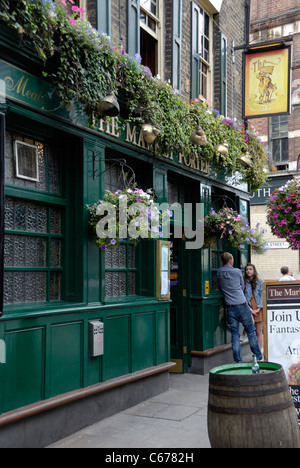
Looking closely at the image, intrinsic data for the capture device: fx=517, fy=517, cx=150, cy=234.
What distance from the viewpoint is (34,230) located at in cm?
→ 577

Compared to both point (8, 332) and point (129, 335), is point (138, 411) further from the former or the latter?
point (8, 332)

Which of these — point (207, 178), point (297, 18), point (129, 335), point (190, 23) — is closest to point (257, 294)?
point (207, 178)

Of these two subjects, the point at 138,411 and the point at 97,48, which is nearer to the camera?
the point at 97,48

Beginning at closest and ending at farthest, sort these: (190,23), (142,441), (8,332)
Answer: (8,332), (142,441), (190,23)

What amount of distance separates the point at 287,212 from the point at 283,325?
3.76 meters

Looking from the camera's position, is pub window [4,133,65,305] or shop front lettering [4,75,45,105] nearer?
shop front lettering [4,75,45,105]

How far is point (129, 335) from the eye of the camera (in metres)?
6.75

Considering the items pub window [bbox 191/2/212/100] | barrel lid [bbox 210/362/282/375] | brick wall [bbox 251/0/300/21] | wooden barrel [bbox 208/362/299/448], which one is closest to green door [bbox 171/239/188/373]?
pub window [bbox 191/2/212/100]

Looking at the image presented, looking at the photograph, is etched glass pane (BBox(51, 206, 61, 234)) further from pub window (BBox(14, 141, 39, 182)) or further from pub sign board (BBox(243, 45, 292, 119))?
pub sign board (BBox(243, 45, 292, 119))

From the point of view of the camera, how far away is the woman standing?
9.80m

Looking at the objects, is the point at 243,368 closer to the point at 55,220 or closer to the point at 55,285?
the point at 55,285

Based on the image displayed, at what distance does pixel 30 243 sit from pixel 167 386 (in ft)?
10.7

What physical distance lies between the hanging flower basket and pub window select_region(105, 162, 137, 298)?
2754 millimetres

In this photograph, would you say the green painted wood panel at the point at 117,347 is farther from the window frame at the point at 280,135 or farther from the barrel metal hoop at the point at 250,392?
the window frame at the point at 280,135
